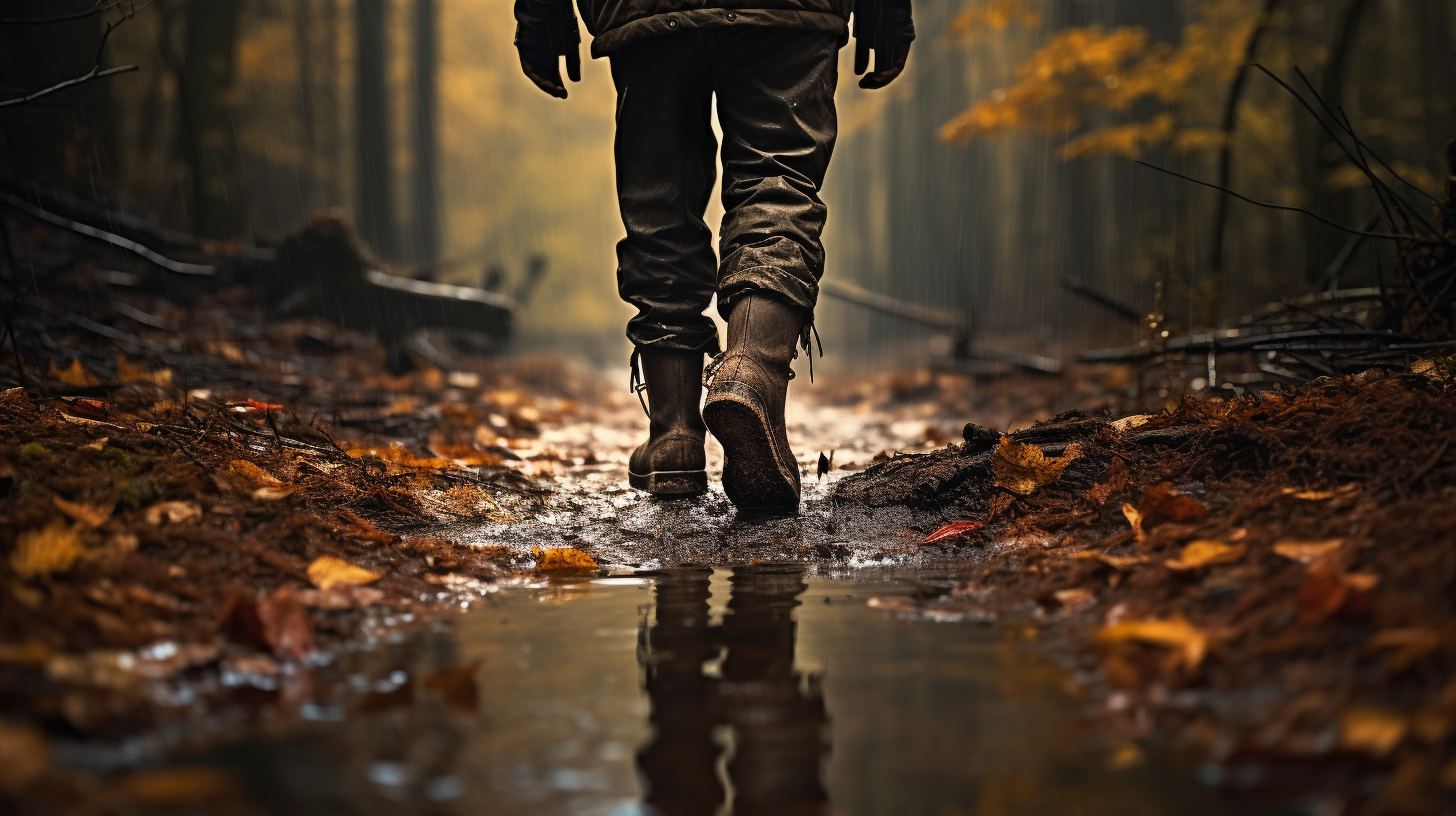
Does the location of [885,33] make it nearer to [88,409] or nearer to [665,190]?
[665,190]

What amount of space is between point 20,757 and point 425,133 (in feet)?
66.5

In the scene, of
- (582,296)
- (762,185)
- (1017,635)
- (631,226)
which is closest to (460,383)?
(631,226)

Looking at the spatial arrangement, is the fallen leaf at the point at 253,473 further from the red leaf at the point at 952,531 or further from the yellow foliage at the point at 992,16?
the yellow foliage at the point at 992,16

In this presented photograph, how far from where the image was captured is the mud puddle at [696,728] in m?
0.83

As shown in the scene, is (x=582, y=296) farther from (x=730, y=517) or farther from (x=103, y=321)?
(x=730, y=517)

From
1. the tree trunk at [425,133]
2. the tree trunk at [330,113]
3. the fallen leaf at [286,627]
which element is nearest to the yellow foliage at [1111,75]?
the fallen leaf at [286,627]

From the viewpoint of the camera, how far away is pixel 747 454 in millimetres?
2338

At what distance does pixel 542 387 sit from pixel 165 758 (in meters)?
7.12

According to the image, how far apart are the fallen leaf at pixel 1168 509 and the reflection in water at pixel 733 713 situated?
659mm

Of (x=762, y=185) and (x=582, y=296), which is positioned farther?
(x=582, y=296)

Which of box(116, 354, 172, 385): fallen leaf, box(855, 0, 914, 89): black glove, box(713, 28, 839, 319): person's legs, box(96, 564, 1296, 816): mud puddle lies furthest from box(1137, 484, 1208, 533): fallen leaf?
box(116, 354, 172, 385): fallen leaf

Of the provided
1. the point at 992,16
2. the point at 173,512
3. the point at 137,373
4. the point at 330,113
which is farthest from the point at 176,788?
the point at 330,113

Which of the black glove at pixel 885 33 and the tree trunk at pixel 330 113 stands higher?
the tree trunk at pixel 330 113

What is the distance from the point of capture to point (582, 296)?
32781mm
